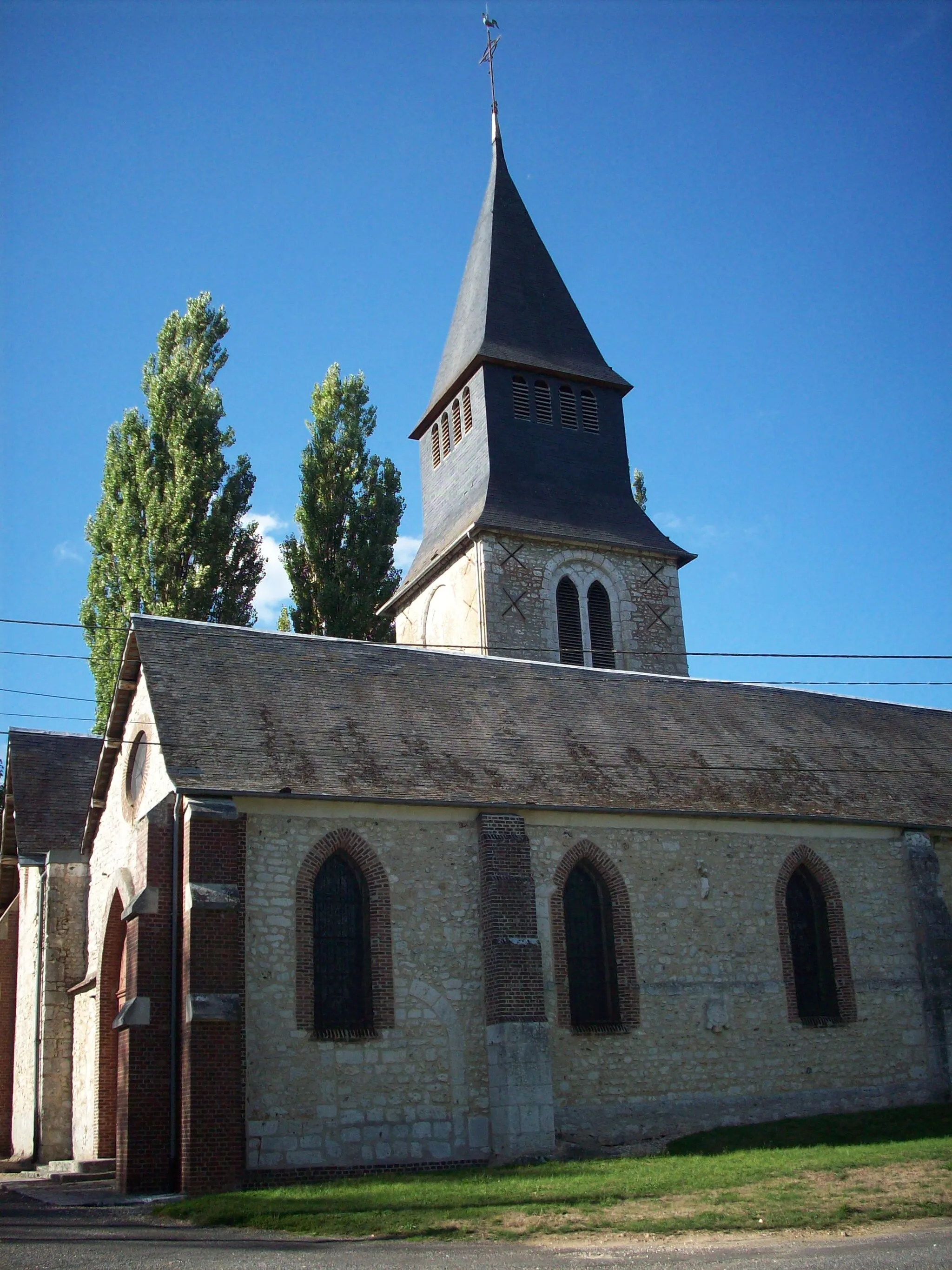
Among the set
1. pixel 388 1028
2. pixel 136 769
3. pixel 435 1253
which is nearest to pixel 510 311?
pixel 136 769

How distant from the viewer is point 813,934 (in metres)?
20.1

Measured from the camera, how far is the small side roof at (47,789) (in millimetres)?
21703

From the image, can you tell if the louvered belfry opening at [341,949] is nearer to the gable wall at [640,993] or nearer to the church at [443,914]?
the church at [443,914]

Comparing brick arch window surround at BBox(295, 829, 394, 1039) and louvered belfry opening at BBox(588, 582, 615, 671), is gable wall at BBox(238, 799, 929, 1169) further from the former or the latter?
louvered belfry opening at BBox(588, 582, 615, 671)

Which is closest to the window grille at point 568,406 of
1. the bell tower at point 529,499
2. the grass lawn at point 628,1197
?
the bell tower at point 529,499

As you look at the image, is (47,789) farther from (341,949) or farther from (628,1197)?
(628,1197)

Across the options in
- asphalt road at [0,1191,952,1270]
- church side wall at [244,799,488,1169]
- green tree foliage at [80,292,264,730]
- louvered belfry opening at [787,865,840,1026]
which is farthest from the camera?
green tree foliage at [80,292,264,730]

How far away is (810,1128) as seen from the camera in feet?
56.9

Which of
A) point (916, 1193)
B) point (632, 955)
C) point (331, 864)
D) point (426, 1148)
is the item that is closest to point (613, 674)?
point (632, 955)

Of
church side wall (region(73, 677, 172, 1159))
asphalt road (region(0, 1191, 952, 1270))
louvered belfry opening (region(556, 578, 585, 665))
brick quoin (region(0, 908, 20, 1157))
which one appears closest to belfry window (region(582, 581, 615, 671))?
louvered belfry opening (region(556, 578, 585, 665))

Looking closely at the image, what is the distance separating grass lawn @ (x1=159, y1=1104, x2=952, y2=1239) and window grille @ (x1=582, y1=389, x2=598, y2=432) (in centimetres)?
2015

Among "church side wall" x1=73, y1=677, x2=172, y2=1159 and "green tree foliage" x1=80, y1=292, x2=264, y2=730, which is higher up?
"green tree foliage" x1=80, y1=292, x2=264, y2=730

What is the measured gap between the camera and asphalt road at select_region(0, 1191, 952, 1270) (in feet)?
29.8

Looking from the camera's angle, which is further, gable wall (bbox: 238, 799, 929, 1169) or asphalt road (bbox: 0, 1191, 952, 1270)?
gable wall (bbox: 238, 799, 929, 1169)
